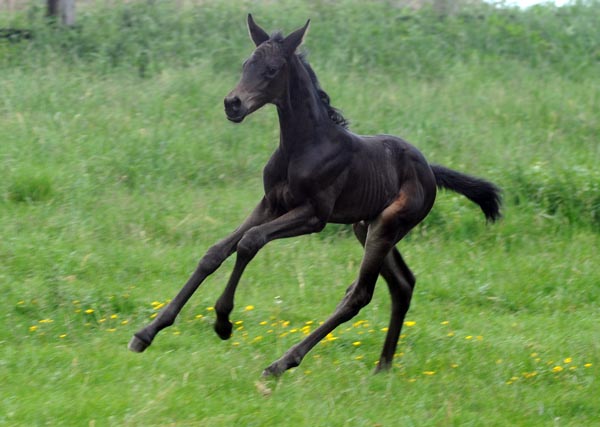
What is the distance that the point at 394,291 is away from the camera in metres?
6.49

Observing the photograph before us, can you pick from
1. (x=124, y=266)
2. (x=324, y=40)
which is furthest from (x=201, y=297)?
(x=324, y=40)

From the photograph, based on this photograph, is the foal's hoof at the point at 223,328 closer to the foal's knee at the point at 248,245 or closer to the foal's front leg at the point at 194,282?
the foal's front leg at the point at 194,282

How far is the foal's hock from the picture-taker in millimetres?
5605

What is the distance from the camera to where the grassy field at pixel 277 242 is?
18.6 ft

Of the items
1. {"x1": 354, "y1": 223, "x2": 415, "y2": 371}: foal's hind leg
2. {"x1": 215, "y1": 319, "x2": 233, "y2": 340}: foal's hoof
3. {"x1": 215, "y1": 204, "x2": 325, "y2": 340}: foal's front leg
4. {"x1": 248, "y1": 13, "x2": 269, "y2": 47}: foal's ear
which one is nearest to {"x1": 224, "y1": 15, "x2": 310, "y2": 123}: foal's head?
{"x1": 248, "y1": 13, "x2": 269, "y2": 47}: foal's ear

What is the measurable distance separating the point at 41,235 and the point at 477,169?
4710mm

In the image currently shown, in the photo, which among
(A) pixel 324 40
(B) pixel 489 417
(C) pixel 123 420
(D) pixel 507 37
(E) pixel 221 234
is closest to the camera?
(C) pixel 123 420

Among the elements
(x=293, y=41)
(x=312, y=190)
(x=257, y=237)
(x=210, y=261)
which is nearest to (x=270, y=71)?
(x=293, y=41)

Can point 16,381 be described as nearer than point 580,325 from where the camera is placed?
Yes

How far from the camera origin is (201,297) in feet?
23.8

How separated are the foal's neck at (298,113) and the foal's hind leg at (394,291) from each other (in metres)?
0.91

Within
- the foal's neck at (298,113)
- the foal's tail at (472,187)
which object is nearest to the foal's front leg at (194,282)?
the foal's neck at (298,113)

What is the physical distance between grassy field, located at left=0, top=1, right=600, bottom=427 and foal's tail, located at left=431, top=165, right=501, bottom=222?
3.02 feet

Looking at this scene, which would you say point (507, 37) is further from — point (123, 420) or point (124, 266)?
point (123, 420)
